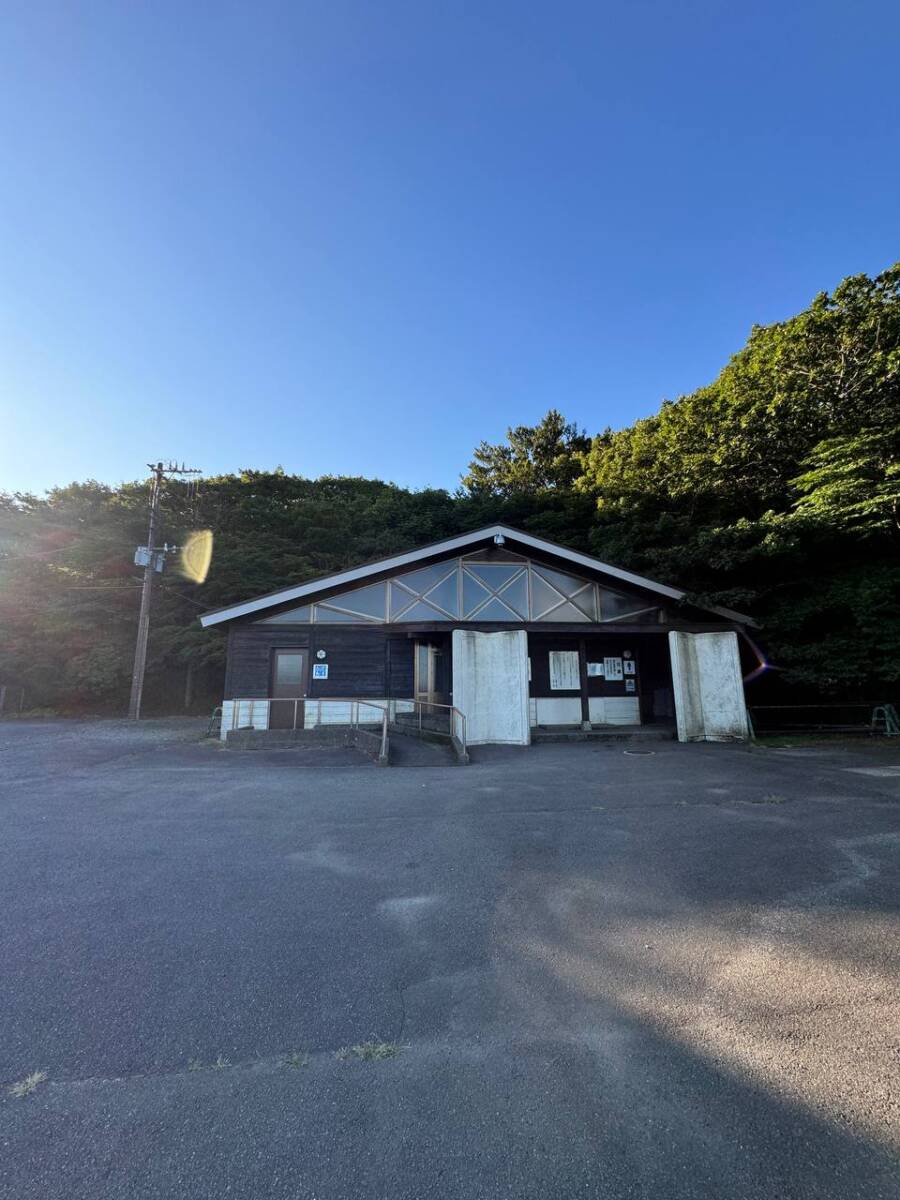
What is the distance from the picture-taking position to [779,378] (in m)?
17.4

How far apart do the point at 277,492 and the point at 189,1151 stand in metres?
35.1

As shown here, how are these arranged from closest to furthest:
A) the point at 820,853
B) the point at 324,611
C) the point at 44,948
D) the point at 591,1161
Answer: the point at 591,1161
the point at 44,948
the point at 820,853
the point at 324,611

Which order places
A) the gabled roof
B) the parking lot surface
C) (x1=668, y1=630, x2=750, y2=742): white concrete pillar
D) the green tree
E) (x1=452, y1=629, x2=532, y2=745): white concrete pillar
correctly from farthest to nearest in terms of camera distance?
1. the green tree
2. the gabled roof
3. (x1=668, y1=630, x2=750, y2=742): white concrete pillar
4. (x1=452, y1=629, x2=532, y2=745): white concrete pillar
5. the parking lot surface

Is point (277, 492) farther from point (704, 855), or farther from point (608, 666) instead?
point (704, 855)

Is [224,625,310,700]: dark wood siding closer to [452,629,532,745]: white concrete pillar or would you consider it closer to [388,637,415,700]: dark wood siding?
[388,637,415,700]: dark wood siding

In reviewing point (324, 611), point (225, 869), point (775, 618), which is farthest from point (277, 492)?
point (225, 869)

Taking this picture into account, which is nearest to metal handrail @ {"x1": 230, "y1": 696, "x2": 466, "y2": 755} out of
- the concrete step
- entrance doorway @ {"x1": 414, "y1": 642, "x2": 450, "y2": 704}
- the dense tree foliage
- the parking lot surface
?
entrance doorway @ {"x1": 414, "y1": 642, "x2": 450, "y2": 704}

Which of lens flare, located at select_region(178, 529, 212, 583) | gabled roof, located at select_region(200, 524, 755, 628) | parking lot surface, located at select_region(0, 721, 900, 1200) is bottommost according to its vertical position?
parking lot surface, located at select_region(0, 721, 900, 1200)

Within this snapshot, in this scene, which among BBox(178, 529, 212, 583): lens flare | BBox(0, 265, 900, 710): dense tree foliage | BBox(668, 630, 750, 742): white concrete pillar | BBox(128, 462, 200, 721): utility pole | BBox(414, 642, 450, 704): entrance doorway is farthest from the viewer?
BBox(178, 529, 212, 583): lens flare

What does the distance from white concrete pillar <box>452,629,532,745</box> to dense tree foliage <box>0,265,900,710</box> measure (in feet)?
21.2

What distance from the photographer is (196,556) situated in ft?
88.5

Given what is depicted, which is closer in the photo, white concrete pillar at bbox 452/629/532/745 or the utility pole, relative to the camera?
white concrete pillar at bbox 452/629/532/745

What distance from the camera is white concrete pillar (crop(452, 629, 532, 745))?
41.2 feet

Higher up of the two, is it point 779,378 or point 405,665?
point 779,378
